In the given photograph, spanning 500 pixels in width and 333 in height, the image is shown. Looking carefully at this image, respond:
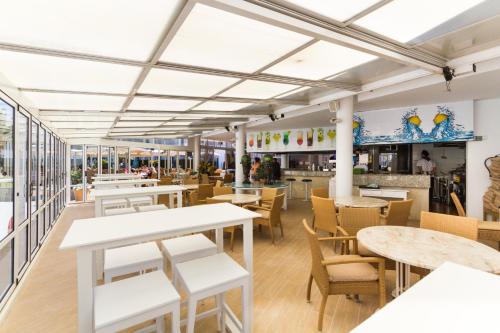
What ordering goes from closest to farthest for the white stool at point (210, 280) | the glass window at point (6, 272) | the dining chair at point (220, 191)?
the white stool at point (210, 280) → the glass window at point (6, 272) → the dining chair at point (220, 191)

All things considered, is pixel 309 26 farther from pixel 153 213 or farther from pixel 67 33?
pixel 153 213

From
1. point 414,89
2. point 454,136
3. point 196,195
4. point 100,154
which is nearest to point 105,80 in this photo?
point 196,195

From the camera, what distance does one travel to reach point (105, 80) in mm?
3146

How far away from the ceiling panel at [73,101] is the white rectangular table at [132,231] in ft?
8.53

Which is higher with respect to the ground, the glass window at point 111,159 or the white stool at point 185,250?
the glass window at point 111,159

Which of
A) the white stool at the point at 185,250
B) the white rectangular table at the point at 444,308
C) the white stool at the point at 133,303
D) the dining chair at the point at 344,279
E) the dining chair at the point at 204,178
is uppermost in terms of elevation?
the dining chair at the point at 204,178

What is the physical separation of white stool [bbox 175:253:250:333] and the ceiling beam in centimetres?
182

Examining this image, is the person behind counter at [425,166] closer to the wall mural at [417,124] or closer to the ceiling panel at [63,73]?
the wall mural at [417,124]

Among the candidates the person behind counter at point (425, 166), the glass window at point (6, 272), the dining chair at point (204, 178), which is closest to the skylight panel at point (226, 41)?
the glass window at point (6, 272)

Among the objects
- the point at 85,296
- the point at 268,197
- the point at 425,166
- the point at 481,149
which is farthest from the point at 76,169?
the point at 481,149

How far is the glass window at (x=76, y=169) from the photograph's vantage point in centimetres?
984

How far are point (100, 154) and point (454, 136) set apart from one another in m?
11.6

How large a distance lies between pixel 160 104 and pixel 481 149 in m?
6.85

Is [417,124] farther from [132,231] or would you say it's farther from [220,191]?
[132,231]
